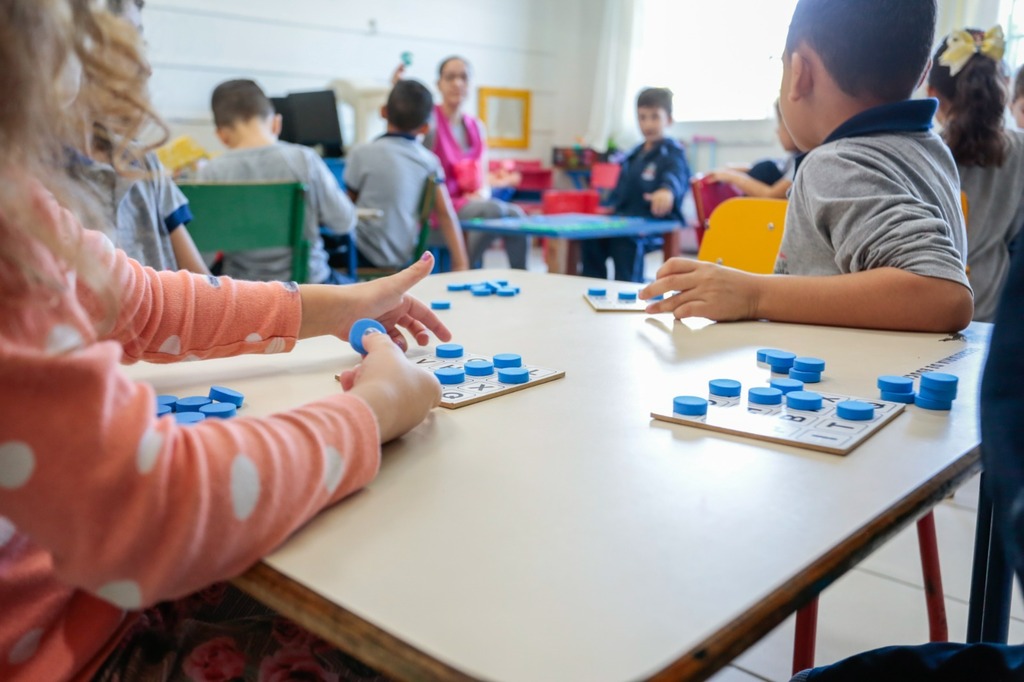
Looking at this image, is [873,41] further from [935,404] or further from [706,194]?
[706,194]

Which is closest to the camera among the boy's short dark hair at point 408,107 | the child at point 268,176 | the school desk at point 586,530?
the school desk at point 586,530

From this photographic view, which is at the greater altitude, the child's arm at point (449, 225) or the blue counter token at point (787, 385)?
the blue counter token at point (787, 385)

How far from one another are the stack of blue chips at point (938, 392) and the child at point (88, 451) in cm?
42

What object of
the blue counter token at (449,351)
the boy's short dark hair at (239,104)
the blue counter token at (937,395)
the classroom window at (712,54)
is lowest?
the blue counter token at (449,351)

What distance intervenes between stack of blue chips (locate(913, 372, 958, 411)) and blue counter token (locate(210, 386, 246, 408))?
0.55 metres

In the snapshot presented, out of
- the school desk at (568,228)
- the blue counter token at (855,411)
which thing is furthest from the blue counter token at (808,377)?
the school desk at (568,228)

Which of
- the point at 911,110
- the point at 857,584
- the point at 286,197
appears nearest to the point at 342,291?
the point at 911,110

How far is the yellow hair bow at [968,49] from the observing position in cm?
212

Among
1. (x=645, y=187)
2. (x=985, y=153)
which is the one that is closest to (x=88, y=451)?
(x=985, y=153)

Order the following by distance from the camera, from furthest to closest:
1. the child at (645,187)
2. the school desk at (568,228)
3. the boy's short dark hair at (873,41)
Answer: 1. the child at (645,187)
2. the school desk at (568,228)
3. the boy's short dark hair at (873,41)

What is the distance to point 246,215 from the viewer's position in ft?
7.17

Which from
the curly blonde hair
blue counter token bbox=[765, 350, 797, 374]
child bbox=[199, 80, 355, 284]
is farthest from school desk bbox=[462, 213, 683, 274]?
the curly blonde hair

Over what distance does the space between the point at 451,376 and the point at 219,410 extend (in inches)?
7.7

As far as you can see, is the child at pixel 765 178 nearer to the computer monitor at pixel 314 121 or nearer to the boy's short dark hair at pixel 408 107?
the boy's short dark hair at pixel 408 107
